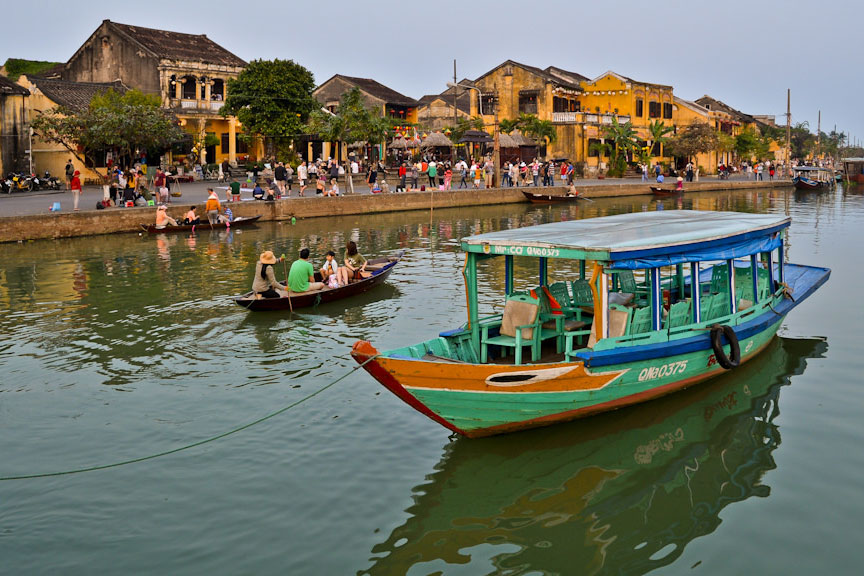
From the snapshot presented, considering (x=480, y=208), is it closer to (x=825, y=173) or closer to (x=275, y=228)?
(x=275, y=228)

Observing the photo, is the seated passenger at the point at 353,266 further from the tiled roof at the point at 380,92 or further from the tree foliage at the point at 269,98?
the tiled roof at the point at 380,92

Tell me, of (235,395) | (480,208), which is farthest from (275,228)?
(235,395)

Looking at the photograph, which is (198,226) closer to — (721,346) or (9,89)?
(9,89)

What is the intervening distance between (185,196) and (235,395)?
2529 cm

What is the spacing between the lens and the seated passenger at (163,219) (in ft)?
89.8

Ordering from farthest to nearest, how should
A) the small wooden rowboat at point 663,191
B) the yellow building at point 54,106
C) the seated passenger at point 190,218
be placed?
the small wooden rowboat at point 663,191 < the yellow building at point 54,106 < the seated passenger at point 190,218

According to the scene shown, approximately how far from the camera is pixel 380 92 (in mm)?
59031

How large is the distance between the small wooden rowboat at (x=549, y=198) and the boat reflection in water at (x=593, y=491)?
102ft

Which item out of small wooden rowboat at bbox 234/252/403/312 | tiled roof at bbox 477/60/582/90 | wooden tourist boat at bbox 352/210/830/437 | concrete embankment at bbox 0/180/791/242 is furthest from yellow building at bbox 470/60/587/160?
wooden tourist boat at bbox 352/210/830/437

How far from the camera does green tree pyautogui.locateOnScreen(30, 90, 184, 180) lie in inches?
1378

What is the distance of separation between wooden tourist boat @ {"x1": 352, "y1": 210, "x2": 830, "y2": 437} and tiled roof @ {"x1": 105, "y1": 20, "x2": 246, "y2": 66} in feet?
130

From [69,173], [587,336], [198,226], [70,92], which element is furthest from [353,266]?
[70,92]

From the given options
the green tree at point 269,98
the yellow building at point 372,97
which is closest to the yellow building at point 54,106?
the green tree at point 269,98

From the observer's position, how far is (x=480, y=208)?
130 feet
